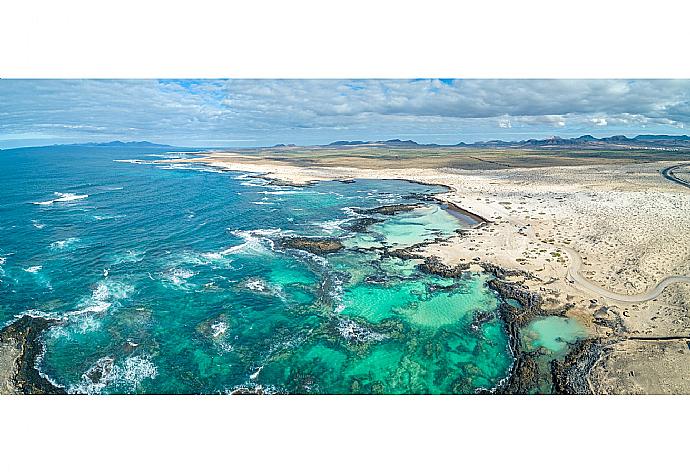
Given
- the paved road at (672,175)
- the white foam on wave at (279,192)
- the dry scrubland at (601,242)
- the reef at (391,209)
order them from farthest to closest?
the white foam on wave at (279,192), the reef at (391,209), the paved road at (672,175), the dry scrubland at (601,242)

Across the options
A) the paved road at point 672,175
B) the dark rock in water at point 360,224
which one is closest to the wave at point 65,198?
the dark rock in water at point 360,224

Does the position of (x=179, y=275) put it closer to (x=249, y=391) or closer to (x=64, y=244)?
(x=64, y=244)

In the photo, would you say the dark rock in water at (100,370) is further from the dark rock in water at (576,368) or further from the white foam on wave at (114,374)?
the dark rock in water at (576,368)

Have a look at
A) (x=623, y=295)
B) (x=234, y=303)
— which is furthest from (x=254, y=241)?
(x=623, y=295)

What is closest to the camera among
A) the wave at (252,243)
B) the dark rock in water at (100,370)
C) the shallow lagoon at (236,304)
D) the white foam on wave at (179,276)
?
the dark rock in water at (100,370)

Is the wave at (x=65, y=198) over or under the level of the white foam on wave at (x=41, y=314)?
over

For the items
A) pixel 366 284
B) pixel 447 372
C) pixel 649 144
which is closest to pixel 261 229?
pixel 366 284

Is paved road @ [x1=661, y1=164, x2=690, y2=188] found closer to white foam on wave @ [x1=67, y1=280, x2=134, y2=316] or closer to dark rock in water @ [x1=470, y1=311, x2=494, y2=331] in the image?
dark rock in water @ [x1=470, y1=311, x2=494, y2=331]
